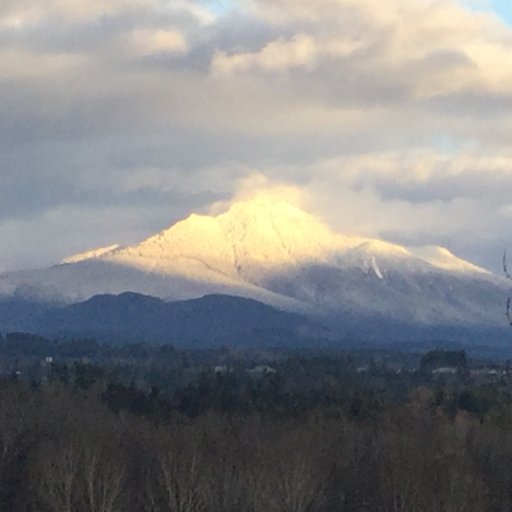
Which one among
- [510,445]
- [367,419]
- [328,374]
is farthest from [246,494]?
[328,374]

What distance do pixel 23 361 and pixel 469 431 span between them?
12875cm

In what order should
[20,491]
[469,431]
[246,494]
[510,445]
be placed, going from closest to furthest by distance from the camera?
[246,494] → [20,491] → [510,445] → [469,431]

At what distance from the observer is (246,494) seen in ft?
197

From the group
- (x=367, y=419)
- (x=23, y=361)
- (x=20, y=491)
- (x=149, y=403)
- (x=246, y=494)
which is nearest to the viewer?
(x=246, y=494)

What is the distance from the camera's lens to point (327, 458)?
65.8 m

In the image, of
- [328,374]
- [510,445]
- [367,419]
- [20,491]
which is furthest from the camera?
[328,374]

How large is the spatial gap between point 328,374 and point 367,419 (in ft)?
224

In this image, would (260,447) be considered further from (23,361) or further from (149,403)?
(23,361)

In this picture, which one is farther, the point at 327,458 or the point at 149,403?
the point at 149,403

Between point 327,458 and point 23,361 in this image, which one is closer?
point 327,458

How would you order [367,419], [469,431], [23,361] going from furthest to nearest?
[23,361]
[367,419]
[469,431]

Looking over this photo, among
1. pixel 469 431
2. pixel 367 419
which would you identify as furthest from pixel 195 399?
pixel 469 431

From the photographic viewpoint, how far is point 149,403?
9169cm

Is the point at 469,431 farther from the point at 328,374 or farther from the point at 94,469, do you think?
the point at 328,374
